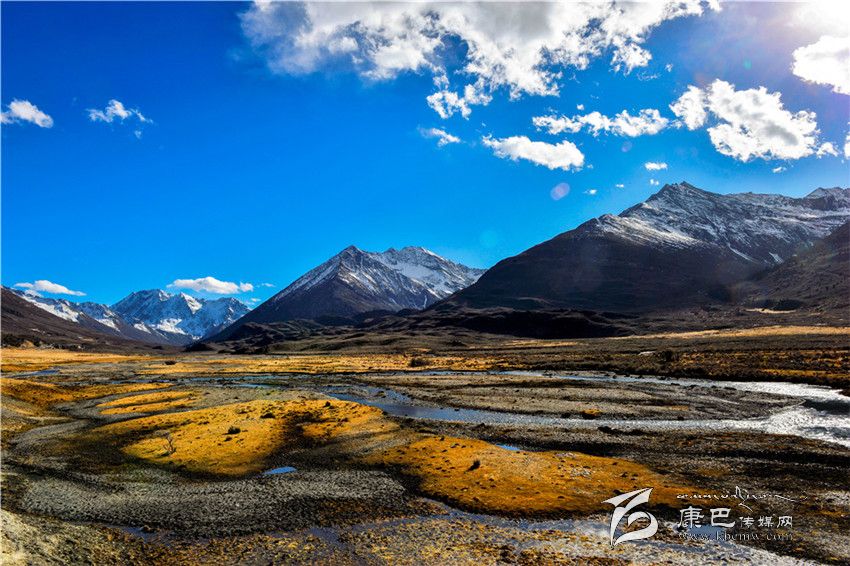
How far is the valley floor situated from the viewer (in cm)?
2277

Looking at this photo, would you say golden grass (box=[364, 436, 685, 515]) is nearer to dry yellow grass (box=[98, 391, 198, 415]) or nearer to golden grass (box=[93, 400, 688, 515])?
golden grass (box=[93, 400, 688, 515])

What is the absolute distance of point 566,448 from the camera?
3984 cm

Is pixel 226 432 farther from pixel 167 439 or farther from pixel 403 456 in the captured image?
pixel 403 456

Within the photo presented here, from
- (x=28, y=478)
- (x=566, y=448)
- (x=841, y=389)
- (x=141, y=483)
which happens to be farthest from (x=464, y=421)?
(x=841, y=389)

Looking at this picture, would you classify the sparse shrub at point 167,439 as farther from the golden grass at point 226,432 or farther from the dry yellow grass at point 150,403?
the dry yellow grass at point 150,403

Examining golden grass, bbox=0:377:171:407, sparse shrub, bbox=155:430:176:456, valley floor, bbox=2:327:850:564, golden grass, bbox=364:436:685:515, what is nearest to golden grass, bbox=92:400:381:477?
sparse shrub, bbox=155:430:176:456

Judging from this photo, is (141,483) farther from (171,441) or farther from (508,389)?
(508,389)

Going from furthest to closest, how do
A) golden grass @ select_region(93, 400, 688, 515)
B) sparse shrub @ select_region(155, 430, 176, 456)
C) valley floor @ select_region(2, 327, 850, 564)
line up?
1. sparse shrub @ select_region(155, 430, 176, 456)
2. golden grass @ select_region(93, 400, 688, 515)
3. valley floor @ select_region(2, 327, 850, 564)

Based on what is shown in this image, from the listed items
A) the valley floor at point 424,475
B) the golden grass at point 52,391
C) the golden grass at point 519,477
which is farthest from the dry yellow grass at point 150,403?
the golden grass at point 519,477

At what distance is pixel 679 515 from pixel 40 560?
30842mm

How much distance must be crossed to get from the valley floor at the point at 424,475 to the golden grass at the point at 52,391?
2.85 ft

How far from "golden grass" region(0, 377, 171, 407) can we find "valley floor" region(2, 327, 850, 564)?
87 centimetres

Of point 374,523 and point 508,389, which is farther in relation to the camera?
point 508,389

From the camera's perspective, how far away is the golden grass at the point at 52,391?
68.2m
